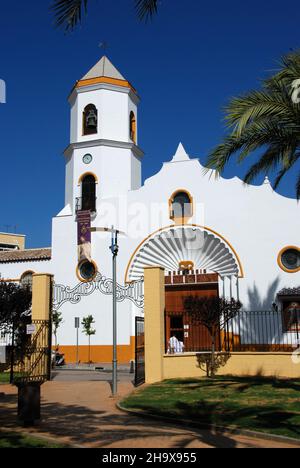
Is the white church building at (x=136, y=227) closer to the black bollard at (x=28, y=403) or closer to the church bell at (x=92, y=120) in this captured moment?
the church bell at (x=92, y=120)

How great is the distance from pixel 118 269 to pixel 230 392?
14545mm

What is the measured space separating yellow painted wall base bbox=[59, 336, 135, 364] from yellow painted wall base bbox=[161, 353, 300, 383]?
348 inches

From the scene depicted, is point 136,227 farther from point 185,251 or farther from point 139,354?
point 139,354

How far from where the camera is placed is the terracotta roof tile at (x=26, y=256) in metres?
32.3

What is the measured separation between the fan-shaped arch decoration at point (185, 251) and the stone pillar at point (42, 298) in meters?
8.23

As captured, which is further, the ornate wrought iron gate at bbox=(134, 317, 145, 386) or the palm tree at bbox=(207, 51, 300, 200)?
the ornate wrought iron gate at bbox=(134, 317, 145, 386)

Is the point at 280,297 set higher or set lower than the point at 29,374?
higher

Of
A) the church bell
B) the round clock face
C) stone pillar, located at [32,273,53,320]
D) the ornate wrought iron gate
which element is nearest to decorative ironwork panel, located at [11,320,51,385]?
stone pillar, located at [32,273,53,320]

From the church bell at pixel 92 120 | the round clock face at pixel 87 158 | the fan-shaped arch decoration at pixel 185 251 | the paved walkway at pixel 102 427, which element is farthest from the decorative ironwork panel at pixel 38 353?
the church bell at pixel 92 120

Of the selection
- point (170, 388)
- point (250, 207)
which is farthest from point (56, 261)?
point (170, 388)

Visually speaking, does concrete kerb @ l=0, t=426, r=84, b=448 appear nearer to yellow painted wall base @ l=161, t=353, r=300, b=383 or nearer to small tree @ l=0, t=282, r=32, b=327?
yellow painted wall base @ l=161, t=353, r=300, b=383

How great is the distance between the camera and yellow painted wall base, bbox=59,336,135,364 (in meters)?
26.9

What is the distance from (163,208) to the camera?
27.8 m
